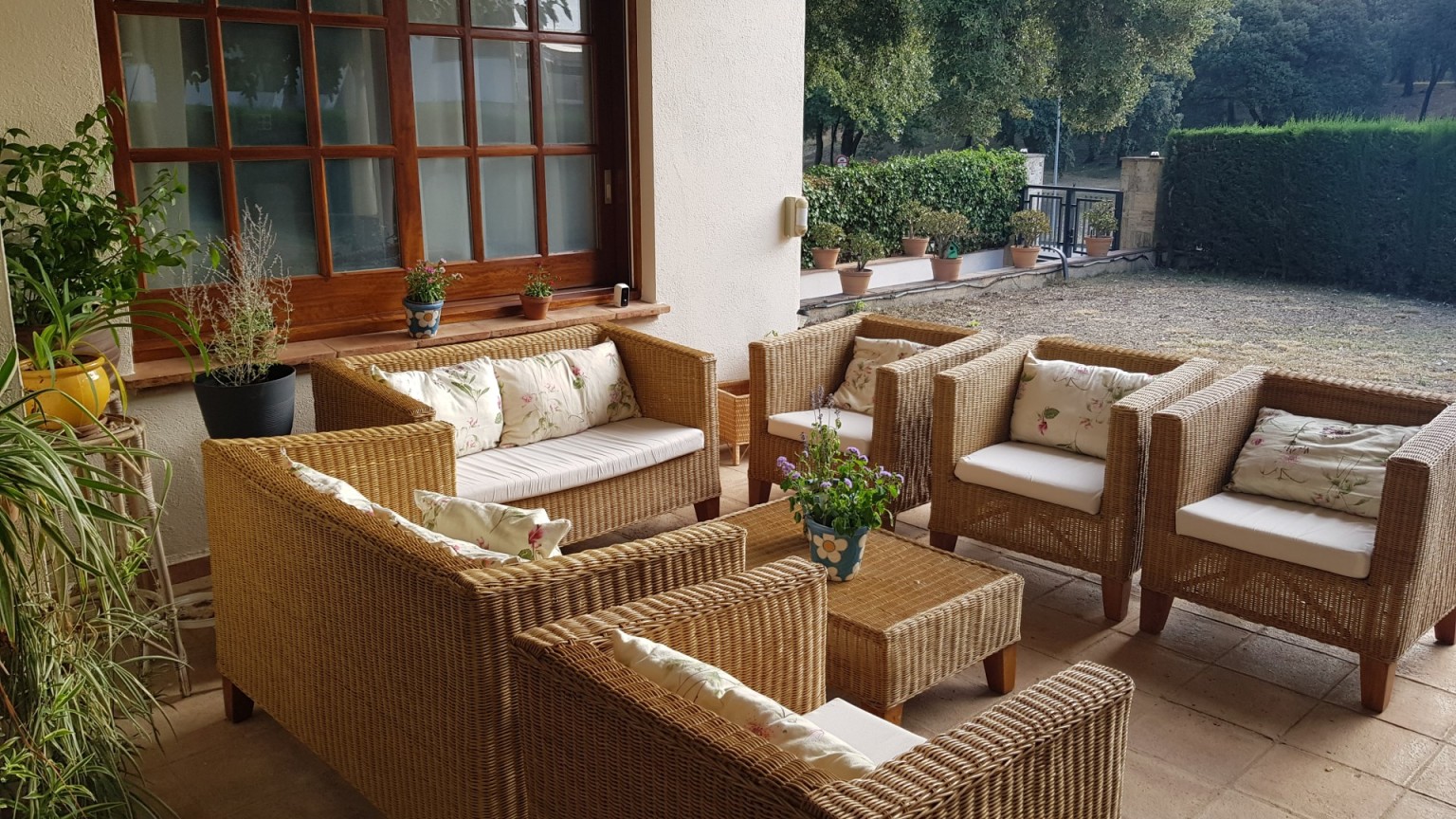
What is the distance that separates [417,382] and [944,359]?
6.13 ft

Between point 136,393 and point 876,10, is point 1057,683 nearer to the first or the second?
point 136,393

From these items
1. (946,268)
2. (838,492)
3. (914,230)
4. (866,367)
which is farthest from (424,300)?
(914,230)

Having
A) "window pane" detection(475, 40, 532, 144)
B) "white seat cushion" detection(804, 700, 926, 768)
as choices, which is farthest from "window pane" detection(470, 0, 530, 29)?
"white seat cushion" detection(804, 700, 926, 768)

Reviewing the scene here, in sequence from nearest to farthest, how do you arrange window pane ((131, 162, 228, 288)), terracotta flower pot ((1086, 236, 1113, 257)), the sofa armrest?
the sofa armrest → window pane ((131, 162, 228, 288)) → terracotta flower pot ((1086, 236, 1113, 257))

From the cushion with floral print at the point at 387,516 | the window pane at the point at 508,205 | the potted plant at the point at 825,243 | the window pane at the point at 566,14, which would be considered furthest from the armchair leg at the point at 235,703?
the potted plant at the point at 825,243

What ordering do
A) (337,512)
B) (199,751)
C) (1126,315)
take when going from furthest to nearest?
(1126,315)
(199,751)
(337,512)

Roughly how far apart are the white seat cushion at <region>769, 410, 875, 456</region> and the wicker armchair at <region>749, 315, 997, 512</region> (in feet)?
0.10

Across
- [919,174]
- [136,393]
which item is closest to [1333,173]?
[919,174]

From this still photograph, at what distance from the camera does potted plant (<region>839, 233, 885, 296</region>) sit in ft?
30.8

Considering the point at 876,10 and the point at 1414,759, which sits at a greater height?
the point at 876,10

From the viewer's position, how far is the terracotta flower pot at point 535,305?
462cm

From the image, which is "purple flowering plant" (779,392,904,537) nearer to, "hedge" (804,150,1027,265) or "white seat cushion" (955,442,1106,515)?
"white seat cushion" (955,442,1106,515)

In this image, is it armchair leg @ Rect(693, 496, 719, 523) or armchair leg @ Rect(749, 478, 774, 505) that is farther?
armchair leg @ Rect(749, 478, 774, 505)

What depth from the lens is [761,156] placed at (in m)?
5.31
